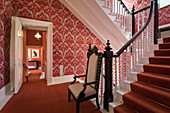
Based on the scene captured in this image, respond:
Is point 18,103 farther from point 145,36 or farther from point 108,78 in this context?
point 145,36

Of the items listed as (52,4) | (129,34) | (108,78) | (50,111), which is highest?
(52,4)

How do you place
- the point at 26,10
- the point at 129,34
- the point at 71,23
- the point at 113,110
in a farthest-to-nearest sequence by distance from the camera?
the point at 71,23 < the point at 129,34 < the point at 26,10 < the point at 113,110

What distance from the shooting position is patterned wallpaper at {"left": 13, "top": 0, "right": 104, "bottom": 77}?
2818mm

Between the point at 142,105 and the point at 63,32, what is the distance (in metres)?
3.21

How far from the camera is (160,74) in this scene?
1464 millimetres

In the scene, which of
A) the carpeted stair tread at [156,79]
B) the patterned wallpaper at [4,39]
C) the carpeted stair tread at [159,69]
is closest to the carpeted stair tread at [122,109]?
the carpeted stair tread at [156,79]

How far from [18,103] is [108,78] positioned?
2082 millimetres

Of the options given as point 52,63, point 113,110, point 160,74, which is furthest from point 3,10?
point 160,74

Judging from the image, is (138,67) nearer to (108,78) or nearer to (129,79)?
(129,79)

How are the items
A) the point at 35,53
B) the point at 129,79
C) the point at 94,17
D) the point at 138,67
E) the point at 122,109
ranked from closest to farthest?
the point at 122,109, the point at 129,79, the point at 138,67, the point at 94,17, the point at 35,53

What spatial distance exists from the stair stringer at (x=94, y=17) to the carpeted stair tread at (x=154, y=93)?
2.02 metres

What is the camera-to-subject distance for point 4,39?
2264 mm

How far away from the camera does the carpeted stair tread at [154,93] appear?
1056mm

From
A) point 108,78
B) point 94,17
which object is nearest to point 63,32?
point 94,17
